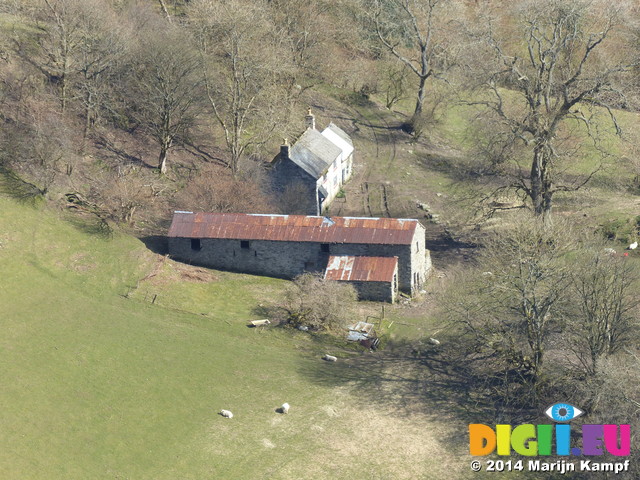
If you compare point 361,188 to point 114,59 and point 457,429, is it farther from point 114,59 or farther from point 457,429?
point 457,429

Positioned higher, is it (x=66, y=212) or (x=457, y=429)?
(x=66, y=212)

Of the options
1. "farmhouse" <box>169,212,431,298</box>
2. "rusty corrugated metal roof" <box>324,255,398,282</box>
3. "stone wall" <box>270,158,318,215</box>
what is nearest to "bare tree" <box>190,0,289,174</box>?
"stone wall" <box>270,158,318,215</box>

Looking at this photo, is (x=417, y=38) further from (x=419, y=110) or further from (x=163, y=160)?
(x=163, y=160)

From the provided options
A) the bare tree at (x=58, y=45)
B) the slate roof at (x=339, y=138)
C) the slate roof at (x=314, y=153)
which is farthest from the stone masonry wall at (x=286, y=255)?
the slate roof at (x=339, y=138)

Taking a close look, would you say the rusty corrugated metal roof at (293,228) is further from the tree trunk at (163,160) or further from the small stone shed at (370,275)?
the tree trunk at (163,160)

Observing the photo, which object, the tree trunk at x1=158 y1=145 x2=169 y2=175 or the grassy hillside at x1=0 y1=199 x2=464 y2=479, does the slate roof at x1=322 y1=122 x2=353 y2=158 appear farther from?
the grassy hillside at x1=0 y1=199 x2=464 y2=479

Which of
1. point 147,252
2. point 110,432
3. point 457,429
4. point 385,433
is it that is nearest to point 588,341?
point 457,429

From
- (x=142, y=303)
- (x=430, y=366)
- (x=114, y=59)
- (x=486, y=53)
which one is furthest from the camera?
(x=486, y=53)
